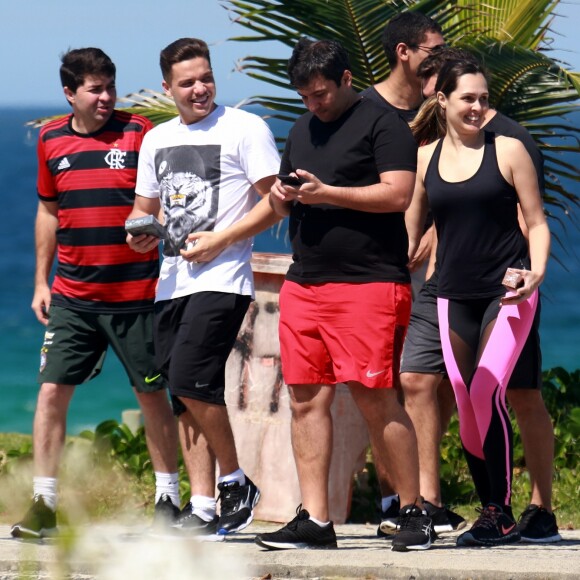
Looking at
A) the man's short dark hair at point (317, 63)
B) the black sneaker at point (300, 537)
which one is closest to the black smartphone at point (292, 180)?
the man's short dark hair at point (317, 63)

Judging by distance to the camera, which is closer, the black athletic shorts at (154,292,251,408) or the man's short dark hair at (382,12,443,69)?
the black athletic shorts at (154,292,251,408)

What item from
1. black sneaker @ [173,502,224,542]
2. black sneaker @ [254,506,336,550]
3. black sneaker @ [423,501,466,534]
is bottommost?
black sneaker @ [423,501,466,534]

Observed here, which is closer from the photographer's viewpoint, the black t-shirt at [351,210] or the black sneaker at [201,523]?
the black t-shirt at [351,210]

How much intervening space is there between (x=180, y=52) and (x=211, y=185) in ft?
1.69

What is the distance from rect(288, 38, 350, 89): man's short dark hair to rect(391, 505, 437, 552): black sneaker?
1.48 meters

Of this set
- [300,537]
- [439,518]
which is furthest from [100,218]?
[439,518]

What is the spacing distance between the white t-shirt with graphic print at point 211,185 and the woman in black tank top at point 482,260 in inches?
26.2

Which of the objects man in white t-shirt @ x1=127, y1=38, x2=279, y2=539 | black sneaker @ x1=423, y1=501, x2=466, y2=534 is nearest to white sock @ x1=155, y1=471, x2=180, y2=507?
man in white t-shirt @ x1=127, y1=38, x2=279, y2=539

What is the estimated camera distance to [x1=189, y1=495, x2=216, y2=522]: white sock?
4273 millimetres

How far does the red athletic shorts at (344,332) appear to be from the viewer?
388 cm

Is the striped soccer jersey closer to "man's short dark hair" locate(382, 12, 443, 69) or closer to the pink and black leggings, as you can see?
"man's short dark hair" locate(382, 12, 443, 69)

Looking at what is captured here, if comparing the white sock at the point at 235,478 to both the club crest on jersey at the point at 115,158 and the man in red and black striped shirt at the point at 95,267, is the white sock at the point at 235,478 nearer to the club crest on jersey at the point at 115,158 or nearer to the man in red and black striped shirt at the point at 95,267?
the man in red and black striped shirt at the point at 95,267

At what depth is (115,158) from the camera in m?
4.52

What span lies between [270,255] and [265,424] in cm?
78
